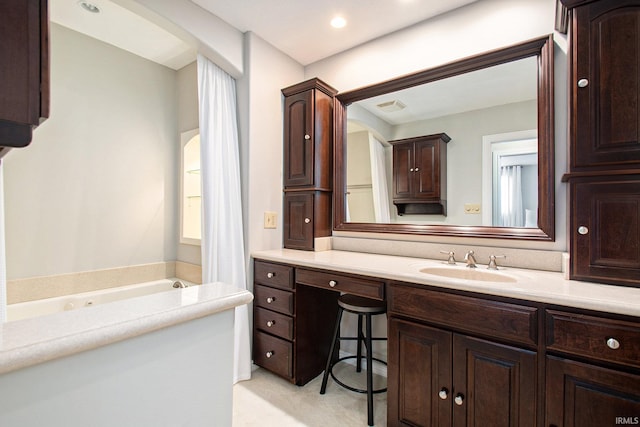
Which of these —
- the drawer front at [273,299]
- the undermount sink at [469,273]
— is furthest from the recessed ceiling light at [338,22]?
the drawer front at [273,299]

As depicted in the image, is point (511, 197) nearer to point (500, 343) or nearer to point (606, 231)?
point (606, 231)

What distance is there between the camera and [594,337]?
3.65 ft

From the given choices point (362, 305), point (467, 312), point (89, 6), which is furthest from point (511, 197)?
point (89, 6)

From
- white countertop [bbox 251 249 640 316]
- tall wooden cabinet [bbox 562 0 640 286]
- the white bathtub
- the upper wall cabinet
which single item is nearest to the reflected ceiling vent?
tall wooden cabinet [bbox 562 0 640 286]

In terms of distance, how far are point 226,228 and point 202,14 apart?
1.51 m

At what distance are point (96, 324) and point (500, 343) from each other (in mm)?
1462

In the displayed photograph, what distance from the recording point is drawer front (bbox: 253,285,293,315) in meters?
2.10

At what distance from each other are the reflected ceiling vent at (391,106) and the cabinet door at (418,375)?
1.57 meters

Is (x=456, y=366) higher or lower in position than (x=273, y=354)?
higher

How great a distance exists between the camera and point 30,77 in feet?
1.58

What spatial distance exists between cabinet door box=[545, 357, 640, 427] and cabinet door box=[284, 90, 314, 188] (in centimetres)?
186

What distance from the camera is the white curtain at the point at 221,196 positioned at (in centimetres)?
221

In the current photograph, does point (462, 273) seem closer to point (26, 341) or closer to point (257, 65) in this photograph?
point (26, 341)

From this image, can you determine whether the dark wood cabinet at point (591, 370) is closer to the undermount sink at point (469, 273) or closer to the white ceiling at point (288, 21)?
the undermount sink at point (469, 273)
